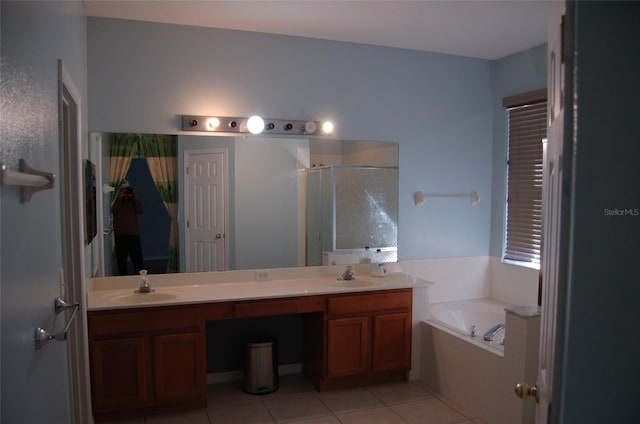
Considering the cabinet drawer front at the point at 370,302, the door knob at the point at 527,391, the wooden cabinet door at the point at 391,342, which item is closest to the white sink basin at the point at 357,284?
the cabinet drawer front at the point at 370,302

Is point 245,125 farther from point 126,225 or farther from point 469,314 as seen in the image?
point 469,314

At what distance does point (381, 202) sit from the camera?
13.8ft

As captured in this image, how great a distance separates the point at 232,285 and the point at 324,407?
109 cm

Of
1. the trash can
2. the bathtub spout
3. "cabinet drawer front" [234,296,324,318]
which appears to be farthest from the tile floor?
"cabinet drawer front" [234,296,324,318]

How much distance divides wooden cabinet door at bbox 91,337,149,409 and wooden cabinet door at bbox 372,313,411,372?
5.38 ft

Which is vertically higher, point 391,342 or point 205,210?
point 205,210

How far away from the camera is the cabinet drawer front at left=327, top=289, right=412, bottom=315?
3588 millimetres

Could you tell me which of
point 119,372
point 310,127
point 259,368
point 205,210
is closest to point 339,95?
point 310,127

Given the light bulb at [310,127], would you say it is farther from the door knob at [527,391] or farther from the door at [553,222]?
the door knob at [527,391]

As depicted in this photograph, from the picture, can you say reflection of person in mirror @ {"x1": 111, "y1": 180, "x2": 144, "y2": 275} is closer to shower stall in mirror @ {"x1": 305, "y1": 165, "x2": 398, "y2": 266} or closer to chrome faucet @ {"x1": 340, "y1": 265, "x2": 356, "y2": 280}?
shower stall in mirror @ {"x1": 305, "y1": 165, "x2": 398, "y2": 266}

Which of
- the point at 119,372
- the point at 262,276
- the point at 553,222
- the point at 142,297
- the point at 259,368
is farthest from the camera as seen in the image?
the point at 262,276

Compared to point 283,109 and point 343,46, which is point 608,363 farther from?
point 343,46

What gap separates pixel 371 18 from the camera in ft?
11.4

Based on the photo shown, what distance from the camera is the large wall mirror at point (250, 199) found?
11.6 ft
